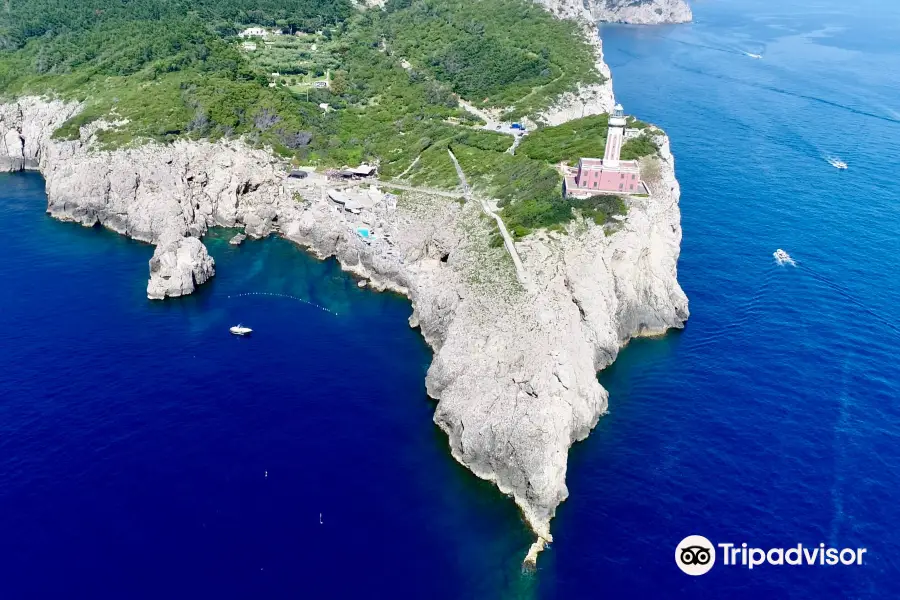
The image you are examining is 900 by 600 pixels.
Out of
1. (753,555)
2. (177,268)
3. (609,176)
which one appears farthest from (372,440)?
(609,176)

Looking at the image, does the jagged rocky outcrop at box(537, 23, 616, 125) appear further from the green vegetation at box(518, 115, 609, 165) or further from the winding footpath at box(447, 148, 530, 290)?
the winding footpath at box(447, 148, 530, 290)

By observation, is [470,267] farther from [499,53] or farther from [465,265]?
[499,53]

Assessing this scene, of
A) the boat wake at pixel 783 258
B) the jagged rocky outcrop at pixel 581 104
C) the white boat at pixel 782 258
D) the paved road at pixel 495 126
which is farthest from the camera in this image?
the jagged rocky outcrop at pixel 581 104

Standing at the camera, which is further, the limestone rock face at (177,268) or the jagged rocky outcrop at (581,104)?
the jagged rocky outcrop at (581,104)

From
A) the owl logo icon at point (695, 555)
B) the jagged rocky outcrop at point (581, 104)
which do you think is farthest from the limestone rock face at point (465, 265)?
the jagged rocky outcrop at point (581, 104)

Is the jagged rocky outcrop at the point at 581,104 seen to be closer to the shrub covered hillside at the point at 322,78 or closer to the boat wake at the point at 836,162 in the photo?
the shrub covered hillside at the point at 322,78

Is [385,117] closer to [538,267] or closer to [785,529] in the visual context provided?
[538,267]

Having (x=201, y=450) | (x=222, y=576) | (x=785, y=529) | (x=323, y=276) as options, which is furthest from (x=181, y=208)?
(x=785, y=529)
